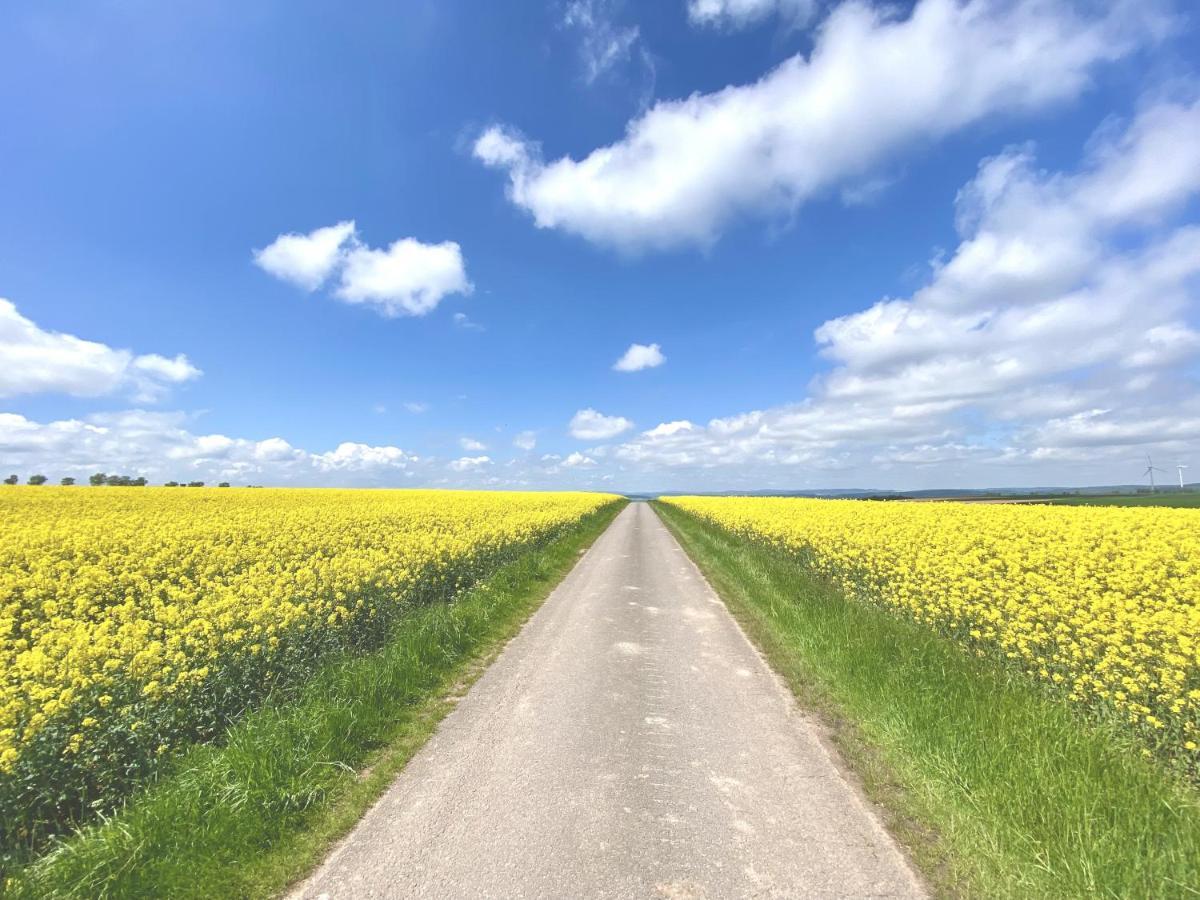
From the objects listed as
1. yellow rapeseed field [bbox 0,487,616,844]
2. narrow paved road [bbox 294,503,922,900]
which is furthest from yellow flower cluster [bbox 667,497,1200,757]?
yellow rapeseed field [bbox 0,487,616,844]

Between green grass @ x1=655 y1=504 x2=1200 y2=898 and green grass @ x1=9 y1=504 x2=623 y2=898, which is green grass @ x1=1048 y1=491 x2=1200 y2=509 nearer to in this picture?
green grass @ x1=655 y1=504 x2=1200 y2=898

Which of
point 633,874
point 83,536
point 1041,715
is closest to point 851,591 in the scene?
point 1041,715

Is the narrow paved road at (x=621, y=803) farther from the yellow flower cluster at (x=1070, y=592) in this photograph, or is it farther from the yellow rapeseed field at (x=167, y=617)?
the yellow flower cluster at (x=1070, y=592)

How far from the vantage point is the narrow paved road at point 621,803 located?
3.41 m

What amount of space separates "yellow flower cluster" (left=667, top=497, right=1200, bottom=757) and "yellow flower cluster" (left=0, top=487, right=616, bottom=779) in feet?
28.8

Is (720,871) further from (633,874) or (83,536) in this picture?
(83,536)

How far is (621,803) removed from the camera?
4.25 meters

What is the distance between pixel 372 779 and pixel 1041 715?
592 centimetres

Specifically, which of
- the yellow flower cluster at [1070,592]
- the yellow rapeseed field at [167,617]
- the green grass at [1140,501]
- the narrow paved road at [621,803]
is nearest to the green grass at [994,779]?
the narrow paved road at [621,803]

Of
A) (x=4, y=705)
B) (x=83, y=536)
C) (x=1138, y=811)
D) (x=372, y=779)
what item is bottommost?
(x=372, y=779)

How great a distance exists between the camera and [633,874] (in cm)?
345

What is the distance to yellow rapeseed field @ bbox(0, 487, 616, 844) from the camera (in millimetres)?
4445

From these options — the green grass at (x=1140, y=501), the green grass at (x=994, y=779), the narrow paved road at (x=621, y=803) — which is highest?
the green grass at (x=1140, y=501)

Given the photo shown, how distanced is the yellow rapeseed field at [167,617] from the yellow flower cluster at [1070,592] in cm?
874
